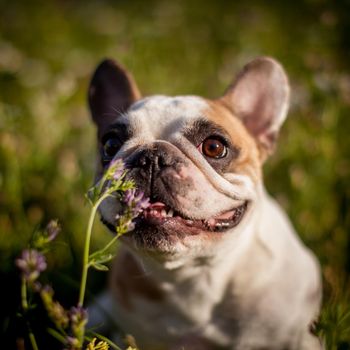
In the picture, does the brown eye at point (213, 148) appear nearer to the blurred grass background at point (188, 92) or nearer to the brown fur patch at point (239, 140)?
the brown fur patch at point (239, 140)

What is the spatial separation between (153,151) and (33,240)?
57cm

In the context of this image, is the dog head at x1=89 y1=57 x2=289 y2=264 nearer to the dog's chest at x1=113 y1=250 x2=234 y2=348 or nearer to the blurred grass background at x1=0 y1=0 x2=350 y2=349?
the dog's chest at x1=113 y1=250 x2=234 y2=348

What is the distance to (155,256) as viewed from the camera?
2123 mm

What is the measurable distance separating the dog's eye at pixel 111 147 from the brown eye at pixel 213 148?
0.38 m

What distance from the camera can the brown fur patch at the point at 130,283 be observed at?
100 inches

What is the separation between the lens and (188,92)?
461 centimetres

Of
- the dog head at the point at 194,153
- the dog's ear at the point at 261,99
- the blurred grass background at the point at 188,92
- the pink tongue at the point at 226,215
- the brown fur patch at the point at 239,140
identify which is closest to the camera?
the dog head at the point at 194,153

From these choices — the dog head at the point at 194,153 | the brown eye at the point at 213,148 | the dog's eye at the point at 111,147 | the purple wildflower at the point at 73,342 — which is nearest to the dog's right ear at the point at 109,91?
the dog head at the point at 194,153

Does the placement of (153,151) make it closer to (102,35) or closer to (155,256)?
(155,256)

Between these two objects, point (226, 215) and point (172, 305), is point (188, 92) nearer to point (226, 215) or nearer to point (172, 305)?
point (172, 305)

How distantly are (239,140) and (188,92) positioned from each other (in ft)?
7.61

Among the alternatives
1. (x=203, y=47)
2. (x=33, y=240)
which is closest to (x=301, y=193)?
(x=33, y=240)

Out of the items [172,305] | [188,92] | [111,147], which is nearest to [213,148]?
[111,147]

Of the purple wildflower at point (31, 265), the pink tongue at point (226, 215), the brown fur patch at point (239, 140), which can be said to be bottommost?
the pink tongue at point (226, 215)
